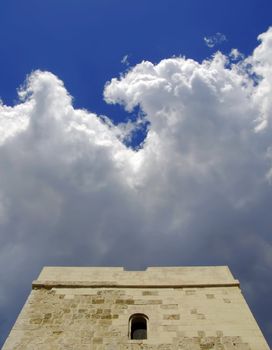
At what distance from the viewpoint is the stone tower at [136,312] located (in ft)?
26.2

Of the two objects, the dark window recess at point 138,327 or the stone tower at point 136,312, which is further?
the dark window recess at point 138,327

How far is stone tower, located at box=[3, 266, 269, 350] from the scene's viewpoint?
798 centimetres

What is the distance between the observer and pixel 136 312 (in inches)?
345

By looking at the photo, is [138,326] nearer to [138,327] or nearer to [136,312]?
[138,327]

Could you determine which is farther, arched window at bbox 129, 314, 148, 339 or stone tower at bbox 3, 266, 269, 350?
arched window at bbox 129, 314, 148, 339

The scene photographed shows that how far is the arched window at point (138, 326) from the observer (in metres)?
8.30

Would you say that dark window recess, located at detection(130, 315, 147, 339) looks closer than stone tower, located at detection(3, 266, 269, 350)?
No

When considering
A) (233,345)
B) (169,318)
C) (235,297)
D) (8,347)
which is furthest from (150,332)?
(8,347)

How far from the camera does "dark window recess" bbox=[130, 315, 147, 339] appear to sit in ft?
27.2

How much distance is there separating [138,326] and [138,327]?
0.03 meters

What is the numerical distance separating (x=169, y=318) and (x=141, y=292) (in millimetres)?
1125

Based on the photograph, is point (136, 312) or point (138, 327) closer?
point (138, 327)

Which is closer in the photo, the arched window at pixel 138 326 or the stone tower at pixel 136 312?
the stone tower at pixel 136 312

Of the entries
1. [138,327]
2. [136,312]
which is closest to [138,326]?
[138,327]
